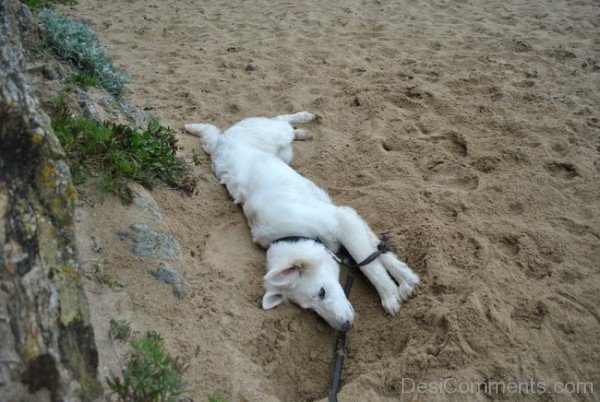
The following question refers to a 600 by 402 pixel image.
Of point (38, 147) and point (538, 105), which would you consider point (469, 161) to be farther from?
point (38, 147)

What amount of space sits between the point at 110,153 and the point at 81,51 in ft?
7.61

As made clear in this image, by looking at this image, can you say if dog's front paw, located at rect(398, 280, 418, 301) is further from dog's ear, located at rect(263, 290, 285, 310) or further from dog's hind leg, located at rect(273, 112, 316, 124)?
dog's hind leg, located at rect(273, 112, 316, 124)

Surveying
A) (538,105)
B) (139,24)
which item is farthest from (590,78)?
(139,24)

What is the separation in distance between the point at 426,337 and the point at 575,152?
10.1ft

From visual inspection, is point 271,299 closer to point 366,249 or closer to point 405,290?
point 366,249

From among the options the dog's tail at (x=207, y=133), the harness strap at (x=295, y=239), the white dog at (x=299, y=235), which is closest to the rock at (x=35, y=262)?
the white dog at (x=299, y=235)

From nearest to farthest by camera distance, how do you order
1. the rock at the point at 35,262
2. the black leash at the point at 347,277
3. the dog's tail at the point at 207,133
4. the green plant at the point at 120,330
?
→ the rock at the point at 35,262 → the green plant at the point at 120,330 → the black leash at the point at 347,277 → the dog's tail at the point at 207,133

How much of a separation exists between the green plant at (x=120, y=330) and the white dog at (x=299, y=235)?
1199 millimetres

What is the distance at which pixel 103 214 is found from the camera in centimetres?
399

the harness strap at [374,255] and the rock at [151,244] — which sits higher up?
the rock at [151,244]

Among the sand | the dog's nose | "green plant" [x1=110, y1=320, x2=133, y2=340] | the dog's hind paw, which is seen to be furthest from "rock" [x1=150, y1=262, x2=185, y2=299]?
the dog's hind paw

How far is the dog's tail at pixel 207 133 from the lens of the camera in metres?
6.17

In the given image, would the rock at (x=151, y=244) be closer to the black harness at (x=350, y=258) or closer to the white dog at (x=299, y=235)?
the white dog at (x=299, y=235)

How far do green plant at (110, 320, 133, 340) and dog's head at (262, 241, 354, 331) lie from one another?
1199 millimetres
